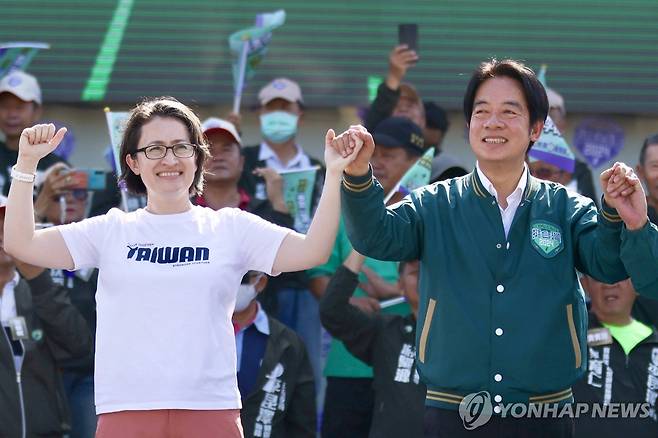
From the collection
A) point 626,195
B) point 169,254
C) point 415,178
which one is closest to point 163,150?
point 169,254

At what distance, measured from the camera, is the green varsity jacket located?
4.09 m

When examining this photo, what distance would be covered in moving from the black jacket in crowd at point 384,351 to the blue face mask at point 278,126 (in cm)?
190

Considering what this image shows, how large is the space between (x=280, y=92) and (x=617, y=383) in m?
2.91

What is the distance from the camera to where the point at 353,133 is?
4004 mm

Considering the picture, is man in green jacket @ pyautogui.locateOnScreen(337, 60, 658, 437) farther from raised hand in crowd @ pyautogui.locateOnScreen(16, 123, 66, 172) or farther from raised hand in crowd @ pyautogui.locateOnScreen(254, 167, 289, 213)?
raised hand in crowd @ pyautogui.locateOnScreen(254, 167, 289, 213)

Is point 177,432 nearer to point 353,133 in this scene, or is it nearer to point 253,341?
point 353,133

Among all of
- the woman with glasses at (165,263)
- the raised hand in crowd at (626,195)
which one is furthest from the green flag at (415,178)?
the raised hand in crowd at (626,195)

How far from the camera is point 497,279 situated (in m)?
4.15

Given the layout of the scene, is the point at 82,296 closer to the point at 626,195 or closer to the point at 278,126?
the point at 278,126

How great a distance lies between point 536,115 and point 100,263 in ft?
5.13

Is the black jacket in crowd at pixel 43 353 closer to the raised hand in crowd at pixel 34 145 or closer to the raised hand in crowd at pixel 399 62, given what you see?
the raised hand in crowd at pixel 34 145

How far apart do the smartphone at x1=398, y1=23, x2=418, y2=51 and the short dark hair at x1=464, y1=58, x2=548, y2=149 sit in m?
3.15

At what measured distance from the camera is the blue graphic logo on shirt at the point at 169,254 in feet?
13.0

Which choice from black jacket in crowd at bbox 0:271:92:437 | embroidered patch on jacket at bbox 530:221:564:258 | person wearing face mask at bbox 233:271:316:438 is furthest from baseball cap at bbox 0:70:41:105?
embroidered patch on jacket at bbox 530:221:564:258
